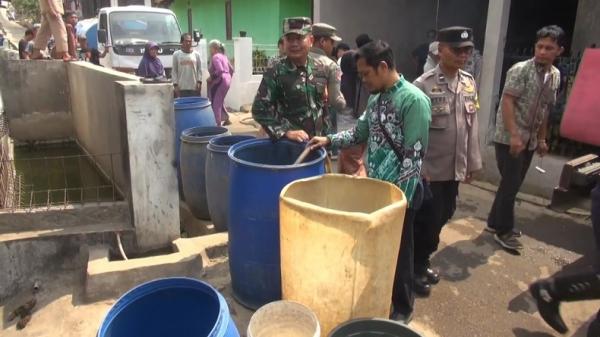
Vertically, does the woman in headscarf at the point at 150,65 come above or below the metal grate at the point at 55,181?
above

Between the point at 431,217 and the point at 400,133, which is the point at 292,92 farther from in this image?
the point at 431,217

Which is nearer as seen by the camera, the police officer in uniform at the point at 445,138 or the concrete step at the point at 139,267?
the police officer in uniform at the point at 445,138

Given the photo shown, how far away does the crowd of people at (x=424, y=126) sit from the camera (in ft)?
7.64

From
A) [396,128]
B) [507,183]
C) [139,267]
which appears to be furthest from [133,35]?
[396,128]

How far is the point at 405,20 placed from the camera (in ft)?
31.7

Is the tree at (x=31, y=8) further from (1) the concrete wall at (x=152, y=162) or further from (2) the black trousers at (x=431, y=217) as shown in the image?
(2) the black trousers at (x=431, y=217)

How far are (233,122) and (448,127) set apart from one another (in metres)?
7.34

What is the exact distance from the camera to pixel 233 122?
982cm

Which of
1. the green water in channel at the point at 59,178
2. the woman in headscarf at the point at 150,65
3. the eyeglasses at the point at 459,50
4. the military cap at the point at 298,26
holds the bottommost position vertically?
the green water in channel at the point at 59,178

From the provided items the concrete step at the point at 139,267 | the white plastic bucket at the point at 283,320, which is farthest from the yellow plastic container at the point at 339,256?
the concrete step at the point at 139,267

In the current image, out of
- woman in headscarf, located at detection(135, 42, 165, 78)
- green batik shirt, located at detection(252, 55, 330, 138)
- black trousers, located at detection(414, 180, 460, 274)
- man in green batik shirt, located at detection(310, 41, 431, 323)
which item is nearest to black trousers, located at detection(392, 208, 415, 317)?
man in green batik shirt, located at detection(310, 41, 431, 323)

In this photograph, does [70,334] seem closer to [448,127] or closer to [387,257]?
[387,257]

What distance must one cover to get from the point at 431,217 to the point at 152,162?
207 cm

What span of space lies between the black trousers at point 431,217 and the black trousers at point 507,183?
76 cm
